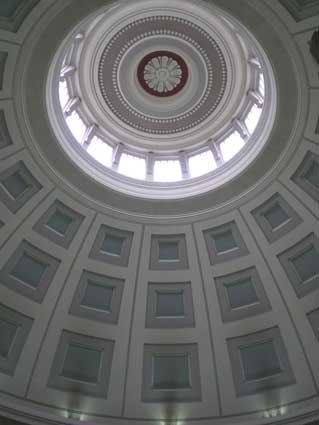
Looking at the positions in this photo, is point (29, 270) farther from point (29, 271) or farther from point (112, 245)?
point (112, 245)

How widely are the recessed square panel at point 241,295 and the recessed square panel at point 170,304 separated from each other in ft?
5.18

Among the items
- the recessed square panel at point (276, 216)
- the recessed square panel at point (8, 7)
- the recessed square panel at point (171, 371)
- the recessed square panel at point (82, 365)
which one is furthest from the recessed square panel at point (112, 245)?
the recessed square panel at point (8, 7)

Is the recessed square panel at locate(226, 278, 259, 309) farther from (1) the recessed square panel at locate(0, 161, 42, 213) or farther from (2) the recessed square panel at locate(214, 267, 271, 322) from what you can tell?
(1) the recessed square panel at locate(0, 161, 42, 213)

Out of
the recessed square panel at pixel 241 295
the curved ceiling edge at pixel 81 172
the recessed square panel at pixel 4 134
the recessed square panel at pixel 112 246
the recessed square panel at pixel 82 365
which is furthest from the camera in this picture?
the recessed square panel at pixel 112 246

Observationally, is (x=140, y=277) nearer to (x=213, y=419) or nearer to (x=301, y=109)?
(x=213, y=419)

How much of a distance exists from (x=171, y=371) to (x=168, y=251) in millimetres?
4659

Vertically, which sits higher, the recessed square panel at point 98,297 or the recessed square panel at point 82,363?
the recessed square panel at point 98,297

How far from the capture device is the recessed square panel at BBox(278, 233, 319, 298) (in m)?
17.3

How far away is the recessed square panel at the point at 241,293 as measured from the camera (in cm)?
1828

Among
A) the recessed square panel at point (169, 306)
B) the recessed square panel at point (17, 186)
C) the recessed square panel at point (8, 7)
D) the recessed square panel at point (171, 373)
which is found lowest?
the recessed square panel at point (171, 373)

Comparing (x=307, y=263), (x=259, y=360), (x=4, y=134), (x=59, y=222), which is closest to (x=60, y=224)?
(x=59, y=222)

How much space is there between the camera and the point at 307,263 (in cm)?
1755

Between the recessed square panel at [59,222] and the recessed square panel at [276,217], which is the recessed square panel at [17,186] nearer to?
the recessed square panel at [59,222]

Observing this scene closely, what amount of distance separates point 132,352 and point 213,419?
3.85 metres
